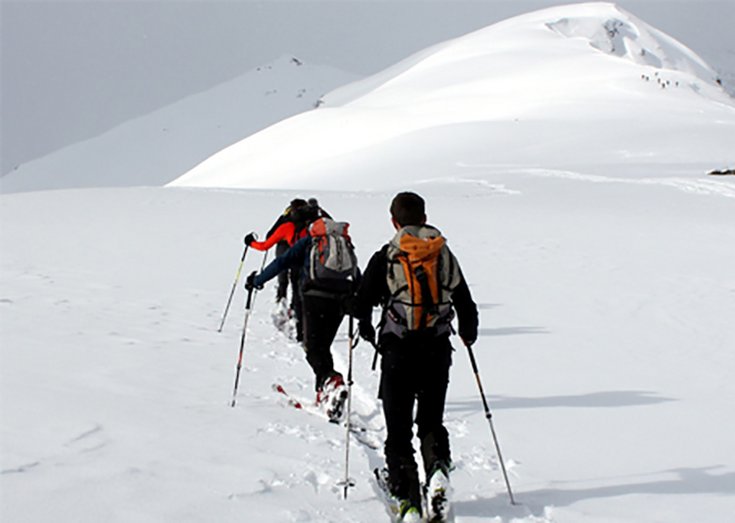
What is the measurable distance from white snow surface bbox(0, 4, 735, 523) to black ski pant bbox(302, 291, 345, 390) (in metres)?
0.42

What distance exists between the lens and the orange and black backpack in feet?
13.8

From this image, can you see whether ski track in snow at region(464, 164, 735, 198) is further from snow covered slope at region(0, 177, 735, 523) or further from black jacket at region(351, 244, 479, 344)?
black jacket at region(351, 244, 479, 344)

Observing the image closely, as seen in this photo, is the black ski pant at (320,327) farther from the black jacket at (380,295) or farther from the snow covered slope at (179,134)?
the snow covered slope at (179,134)

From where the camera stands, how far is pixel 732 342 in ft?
29.6

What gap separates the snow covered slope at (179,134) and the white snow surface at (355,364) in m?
78.7

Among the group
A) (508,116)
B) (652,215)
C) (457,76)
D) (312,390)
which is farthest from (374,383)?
(457,76)

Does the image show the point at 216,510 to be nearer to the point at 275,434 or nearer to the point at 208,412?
the point at 275,434

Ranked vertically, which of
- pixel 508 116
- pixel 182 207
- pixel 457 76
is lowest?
pixel 182 207

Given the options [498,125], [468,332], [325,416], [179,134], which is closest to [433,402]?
[468,332]

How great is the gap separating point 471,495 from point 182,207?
17402mm

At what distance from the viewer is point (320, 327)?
6406 mm

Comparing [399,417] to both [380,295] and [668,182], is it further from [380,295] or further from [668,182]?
[668,182]

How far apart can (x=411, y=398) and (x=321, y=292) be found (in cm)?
195

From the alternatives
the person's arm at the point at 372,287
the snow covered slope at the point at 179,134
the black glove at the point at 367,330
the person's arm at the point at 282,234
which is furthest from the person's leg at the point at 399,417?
the snow covered slope at the point at 179,134
